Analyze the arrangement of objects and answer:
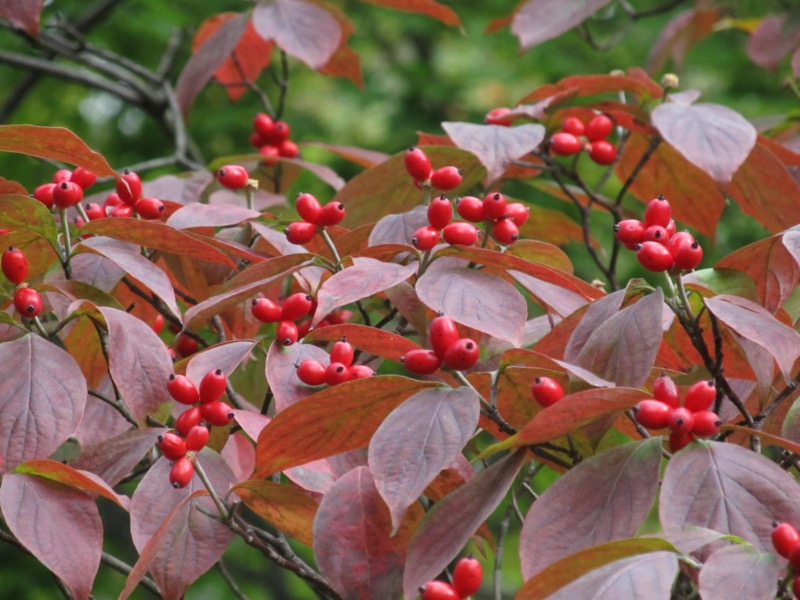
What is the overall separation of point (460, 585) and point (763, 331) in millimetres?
443

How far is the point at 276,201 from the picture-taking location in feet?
6.97

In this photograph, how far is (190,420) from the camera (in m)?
1.26

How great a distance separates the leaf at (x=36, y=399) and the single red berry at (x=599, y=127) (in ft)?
4.13

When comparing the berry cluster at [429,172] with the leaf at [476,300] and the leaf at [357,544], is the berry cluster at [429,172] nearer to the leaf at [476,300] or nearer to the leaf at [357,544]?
the leaf at [476,300]

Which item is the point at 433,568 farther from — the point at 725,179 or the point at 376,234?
the point at 725,179

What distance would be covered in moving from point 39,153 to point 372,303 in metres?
0.69

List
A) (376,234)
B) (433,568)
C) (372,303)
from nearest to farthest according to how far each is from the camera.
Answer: (433,568), (376,234), (372,303)

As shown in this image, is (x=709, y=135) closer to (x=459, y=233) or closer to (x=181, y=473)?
(x=459, y=233)

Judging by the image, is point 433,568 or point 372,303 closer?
point 433,568

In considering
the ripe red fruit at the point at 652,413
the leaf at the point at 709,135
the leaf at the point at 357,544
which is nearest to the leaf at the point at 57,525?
the leaf at the point at 357,544

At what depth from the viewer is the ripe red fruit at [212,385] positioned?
1.25m

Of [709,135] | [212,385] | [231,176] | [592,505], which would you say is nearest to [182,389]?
[212,385]

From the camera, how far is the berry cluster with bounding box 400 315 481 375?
1.15 metres

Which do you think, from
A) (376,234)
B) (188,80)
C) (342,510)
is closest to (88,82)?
(188,80)
